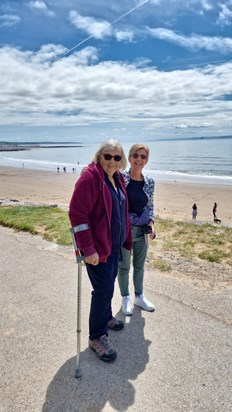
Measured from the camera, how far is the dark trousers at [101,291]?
3.07 m

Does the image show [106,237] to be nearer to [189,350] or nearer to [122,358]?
[122,358]

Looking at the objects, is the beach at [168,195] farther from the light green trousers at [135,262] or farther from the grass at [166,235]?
the light green trousers at [135,262]

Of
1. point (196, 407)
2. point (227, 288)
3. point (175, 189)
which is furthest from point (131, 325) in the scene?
point (175, 189)

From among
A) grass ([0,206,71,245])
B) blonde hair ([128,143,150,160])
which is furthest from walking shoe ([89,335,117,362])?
grass ([0,206,71,245])

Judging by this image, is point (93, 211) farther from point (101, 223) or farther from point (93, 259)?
point (93, 259)

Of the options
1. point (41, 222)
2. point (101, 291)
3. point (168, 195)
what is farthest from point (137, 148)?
point (168, 195)

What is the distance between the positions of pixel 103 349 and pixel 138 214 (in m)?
1.57

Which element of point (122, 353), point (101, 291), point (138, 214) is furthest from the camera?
point (138, 214)

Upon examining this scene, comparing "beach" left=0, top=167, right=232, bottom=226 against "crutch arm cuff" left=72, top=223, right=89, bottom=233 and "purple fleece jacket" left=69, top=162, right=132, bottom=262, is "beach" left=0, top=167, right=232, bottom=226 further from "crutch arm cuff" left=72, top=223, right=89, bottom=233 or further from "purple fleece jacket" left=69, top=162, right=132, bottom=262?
"crutch arm cuff" left=72, top=223, right=89, bottom=233

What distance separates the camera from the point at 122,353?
3.25 m

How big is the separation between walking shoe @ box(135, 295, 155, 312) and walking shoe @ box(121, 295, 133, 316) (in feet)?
0.42

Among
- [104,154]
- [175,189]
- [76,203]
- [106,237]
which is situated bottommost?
[175,189]

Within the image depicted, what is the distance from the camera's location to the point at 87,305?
411cm

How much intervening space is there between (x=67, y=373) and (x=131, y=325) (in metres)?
1.04
